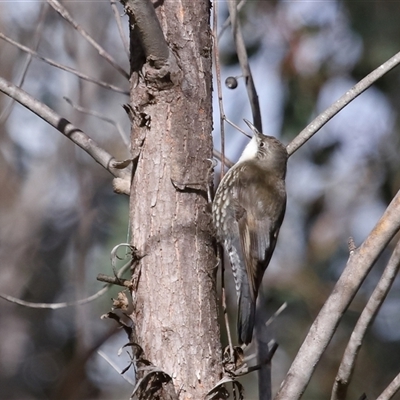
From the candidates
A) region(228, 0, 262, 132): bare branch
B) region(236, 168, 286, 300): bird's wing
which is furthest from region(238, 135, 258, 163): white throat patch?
region(228, 0, 262, 132): bare branch

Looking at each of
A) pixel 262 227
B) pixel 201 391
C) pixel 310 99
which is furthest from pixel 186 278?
pixel 310 99

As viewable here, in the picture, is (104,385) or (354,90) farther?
(104,385)

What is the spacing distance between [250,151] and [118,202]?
2.42 m

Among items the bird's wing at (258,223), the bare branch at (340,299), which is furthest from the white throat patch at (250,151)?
the bare branch at (340,299)

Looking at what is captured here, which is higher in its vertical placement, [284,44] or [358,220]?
[284,44]

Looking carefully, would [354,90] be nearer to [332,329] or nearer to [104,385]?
[332,329]

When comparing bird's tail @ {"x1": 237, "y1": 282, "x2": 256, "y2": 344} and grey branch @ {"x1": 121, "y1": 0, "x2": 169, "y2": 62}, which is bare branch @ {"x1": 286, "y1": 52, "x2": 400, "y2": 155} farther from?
bird's tail @ {"x1": 237, "y1": 282, "x2": 256, "y2": 344}

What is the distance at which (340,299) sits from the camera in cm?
179

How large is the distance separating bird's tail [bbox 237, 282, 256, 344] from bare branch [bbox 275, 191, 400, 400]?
1.01 m

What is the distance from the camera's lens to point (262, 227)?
329 centimetres

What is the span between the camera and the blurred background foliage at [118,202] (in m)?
5.09

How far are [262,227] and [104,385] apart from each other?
2762 millimetres

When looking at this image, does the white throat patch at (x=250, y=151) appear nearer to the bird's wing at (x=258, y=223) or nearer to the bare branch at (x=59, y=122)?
the bird's wing at (x=258, y=223)

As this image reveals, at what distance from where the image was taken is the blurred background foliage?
5.09m
